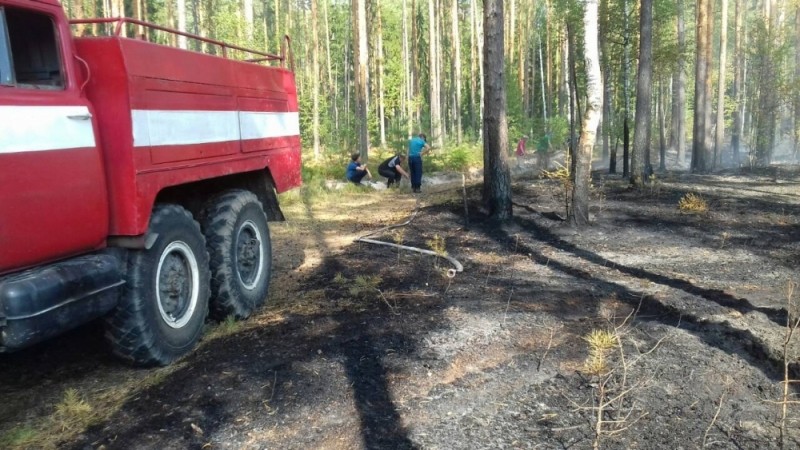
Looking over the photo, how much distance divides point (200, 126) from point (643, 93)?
12739 mm

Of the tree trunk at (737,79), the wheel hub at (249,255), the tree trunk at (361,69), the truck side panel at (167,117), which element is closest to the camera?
the truck side panel at (167,117)

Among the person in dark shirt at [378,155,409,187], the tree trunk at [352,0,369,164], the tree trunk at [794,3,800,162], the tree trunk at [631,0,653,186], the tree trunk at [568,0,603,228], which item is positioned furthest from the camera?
the tree trunk at [794,3,800,162]

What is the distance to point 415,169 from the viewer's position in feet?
52.5

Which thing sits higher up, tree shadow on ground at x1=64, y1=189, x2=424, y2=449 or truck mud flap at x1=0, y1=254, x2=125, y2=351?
truck mud flap at x1=0, y1=254, x2=125, y2=351

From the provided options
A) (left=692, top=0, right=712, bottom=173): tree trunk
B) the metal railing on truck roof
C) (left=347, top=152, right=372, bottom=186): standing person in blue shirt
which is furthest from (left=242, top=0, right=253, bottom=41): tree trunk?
(left=692, top=0, right=712, bottom=173): tree trunk

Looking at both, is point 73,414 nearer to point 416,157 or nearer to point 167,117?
point 167,117

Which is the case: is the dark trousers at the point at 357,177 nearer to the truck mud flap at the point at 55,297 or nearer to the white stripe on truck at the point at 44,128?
the truck mud flap at the point at 55,297

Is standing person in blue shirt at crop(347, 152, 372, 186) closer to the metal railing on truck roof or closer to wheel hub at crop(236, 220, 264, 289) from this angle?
the metal railing on truck roof

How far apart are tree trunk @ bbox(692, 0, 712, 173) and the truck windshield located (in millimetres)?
23671

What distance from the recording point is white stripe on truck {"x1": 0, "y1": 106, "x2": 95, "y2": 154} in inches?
122

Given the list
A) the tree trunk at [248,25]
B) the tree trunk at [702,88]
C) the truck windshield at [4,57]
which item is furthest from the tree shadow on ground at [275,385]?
the tree trunk at [702,88]

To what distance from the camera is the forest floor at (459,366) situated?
3.36m

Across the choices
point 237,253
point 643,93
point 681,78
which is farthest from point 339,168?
point 681,78

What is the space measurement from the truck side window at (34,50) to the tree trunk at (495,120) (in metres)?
7.59
